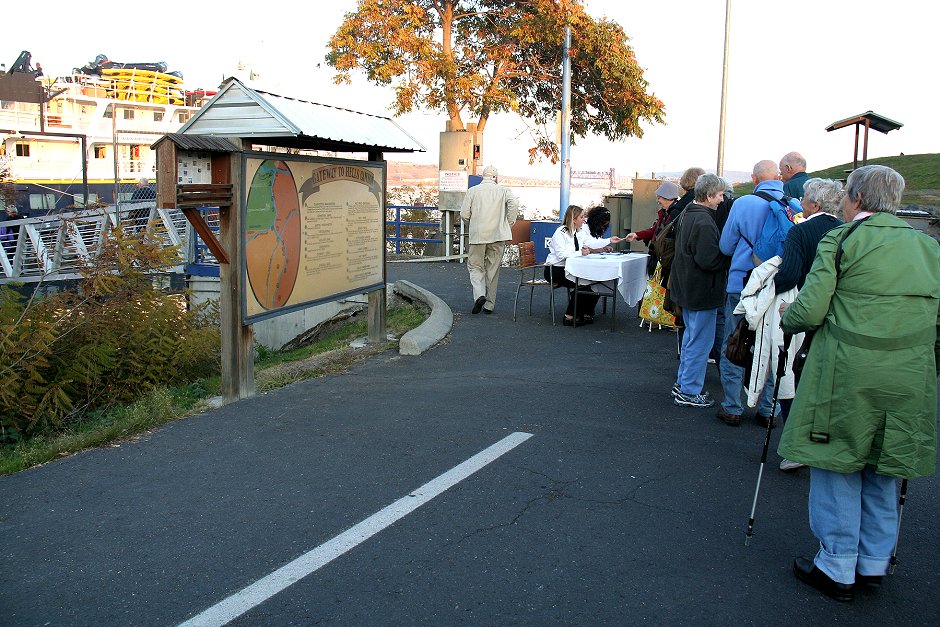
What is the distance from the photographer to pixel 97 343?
25.0 feet

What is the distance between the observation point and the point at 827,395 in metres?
3.53

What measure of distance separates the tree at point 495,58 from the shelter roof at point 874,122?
6.32 meters

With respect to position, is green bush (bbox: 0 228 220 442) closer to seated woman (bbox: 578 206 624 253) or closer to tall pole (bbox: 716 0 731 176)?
seated woman (bbox: 578 206 624 253)

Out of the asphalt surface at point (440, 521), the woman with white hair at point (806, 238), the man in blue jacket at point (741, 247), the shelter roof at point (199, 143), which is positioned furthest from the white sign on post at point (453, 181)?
the woman with white hair at point (806, 238)

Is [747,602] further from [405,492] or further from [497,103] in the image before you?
[497,103]

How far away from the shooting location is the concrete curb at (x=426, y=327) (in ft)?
28.7

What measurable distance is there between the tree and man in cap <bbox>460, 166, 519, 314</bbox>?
8471 millimetres

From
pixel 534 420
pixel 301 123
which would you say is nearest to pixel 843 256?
pixel 534 420

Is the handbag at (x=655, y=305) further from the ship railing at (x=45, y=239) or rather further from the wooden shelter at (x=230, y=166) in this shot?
the ship railing at (x=45, y=239)

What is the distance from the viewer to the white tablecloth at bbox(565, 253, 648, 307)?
9914 millimetres

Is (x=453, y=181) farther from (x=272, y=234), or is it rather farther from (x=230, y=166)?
(x=230, y=166)

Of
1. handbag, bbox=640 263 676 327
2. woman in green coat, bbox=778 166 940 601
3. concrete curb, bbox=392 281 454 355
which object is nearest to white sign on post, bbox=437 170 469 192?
concrete curb, bbox=392 281 454 355

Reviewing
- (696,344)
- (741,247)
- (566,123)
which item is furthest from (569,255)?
(566,123)

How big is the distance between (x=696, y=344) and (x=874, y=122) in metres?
9.76
